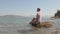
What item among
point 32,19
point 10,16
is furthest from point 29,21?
point 10,16

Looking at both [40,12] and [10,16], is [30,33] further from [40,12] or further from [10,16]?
[10,16]

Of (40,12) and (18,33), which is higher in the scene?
(40,12)

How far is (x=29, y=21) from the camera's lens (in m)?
11.7

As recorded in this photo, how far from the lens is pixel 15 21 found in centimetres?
1198

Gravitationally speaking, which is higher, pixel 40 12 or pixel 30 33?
pixel 40 12

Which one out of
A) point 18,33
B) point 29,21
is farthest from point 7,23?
point 18,33

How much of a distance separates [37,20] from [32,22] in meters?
0.59

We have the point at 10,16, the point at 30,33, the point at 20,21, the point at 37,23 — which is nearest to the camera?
the point at 30,33

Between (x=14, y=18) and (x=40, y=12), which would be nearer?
(x=40, y=12)

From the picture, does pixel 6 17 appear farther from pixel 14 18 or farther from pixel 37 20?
pixel 37 20

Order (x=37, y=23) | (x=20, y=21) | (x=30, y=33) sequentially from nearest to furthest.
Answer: (x=30, y=33) → (x=37, y=23) → (x=20, y=21)

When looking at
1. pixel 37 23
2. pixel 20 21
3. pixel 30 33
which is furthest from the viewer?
pixel 20 21

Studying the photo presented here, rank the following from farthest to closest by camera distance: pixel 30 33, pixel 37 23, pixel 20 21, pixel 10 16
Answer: pixel 20 21 < pixel 10 16 < pixel 37 23 < pixel 30 33

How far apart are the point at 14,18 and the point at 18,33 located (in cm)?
342
